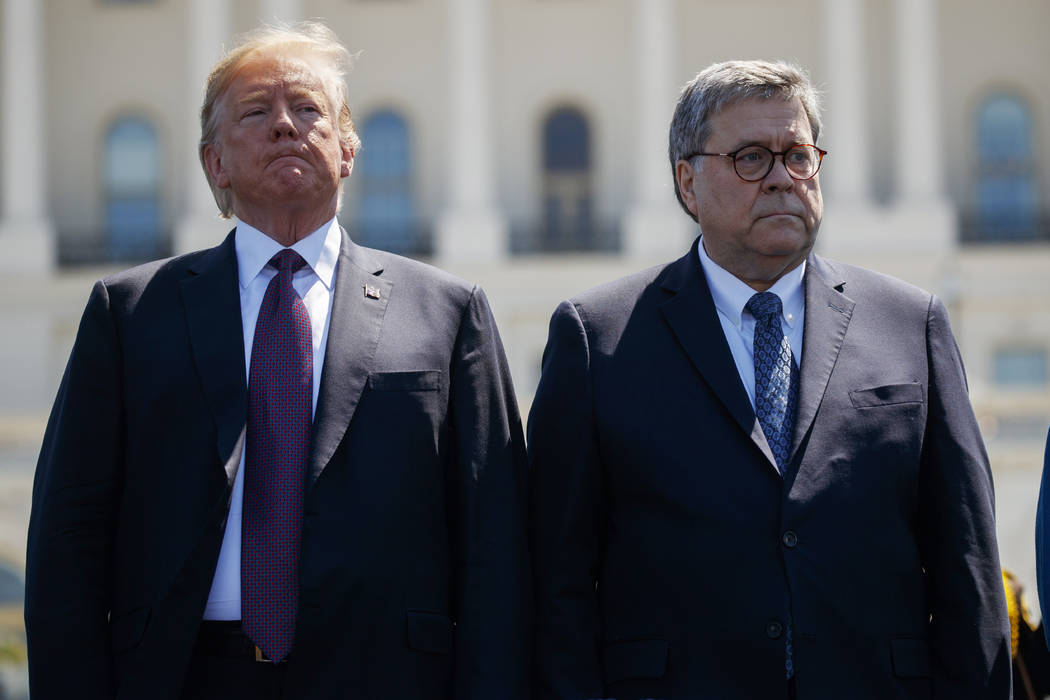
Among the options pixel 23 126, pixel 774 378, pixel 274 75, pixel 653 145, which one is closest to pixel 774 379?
pixel 774 378

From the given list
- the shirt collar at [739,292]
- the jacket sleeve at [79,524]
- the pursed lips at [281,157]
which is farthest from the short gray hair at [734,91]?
the jacket sleeve at [79,524]

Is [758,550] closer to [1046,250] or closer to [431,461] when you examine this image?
[431,461]

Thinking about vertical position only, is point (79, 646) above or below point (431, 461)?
below

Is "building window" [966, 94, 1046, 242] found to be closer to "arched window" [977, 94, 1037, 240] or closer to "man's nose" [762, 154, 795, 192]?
"arched window" [977, 94, 1037, 240]

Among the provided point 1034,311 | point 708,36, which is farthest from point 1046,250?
point 708,36

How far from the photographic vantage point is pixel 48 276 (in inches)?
1160

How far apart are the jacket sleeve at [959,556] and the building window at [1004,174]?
27245 mm

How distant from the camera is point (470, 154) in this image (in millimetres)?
30031

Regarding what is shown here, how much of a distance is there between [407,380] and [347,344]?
18 cm

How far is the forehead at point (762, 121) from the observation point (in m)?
4.02

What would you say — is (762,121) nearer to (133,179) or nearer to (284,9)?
(284,9)

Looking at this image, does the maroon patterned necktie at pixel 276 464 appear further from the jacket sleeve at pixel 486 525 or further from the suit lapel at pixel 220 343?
the jacket sleeve at pixel 486 525

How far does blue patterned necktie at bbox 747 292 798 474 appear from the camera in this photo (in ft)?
13.1

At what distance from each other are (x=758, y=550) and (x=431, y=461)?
0.86 metres
